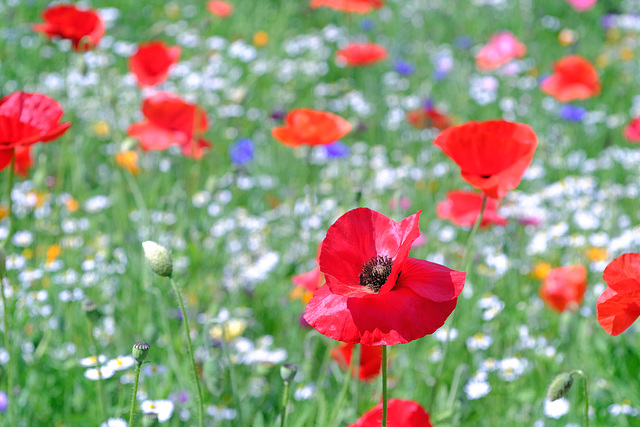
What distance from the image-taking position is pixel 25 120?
1.24 meters

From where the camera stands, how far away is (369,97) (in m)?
4.47

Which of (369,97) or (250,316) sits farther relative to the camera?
(369,97)

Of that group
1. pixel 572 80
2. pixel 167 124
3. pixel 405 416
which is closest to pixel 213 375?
pixel 405 416

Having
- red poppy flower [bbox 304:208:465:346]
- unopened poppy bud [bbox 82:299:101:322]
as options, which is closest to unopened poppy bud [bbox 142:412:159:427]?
unopened poppy bud [bbox 82:299:101:322]

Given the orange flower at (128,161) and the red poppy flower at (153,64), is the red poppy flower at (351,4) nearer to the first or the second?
the red poppy flower at (153,64)

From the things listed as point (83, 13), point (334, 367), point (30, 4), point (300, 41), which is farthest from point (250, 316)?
point (30, 4)

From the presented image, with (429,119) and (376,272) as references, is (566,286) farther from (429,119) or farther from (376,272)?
(429,119)

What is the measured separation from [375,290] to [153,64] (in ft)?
5.77

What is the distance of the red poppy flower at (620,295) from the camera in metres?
0.91

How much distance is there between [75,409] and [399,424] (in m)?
1.03

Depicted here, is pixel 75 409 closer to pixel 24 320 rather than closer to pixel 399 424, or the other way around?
pixel 24 320

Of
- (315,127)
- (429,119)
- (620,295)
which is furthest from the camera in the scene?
(429,119)

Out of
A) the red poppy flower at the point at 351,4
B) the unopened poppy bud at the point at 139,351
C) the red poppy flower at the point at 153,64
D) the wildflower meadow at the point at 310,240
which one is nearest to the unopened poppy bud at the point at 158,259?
the wildflower meadow at the point at 310,240

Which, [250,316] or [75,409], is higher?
[75,409]
